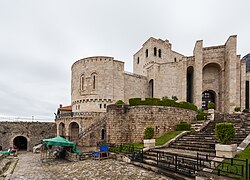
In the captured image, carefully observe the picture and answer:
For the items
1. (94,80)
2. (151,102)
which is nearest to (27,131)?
(94,80)

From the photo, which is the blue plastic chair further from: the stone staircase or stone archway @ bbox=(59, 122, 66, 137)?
stone archway @ bbox=(59, 122, 66, 137)

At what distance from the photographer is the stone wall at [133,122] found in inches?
636

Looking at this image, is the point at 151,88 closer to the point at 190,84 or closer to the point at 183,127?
the point at 190,84

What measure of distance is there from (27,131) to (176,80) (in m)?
27.2

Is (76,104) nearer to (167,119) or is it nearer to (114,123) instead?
(114,123)

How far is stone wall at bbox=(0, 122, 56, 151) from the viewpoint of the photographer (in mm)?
26766

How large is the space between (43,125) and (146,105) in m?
21.7

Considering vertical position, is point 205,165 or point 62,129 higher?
point 205,165

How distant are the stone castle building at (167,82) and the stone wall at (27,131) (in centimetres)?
403

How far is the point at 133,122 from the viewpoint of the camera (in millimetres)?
16516

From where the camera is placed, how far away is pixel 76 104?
28.8 meters

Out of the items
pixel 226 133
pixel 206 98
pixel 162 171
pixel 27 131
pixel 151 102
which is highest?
pixel 206 98

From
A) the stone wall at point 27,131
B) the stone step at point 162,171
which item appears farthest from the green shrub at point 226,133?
the stone wall at point 27,131

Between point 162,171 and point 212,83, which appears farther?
point 212,83
